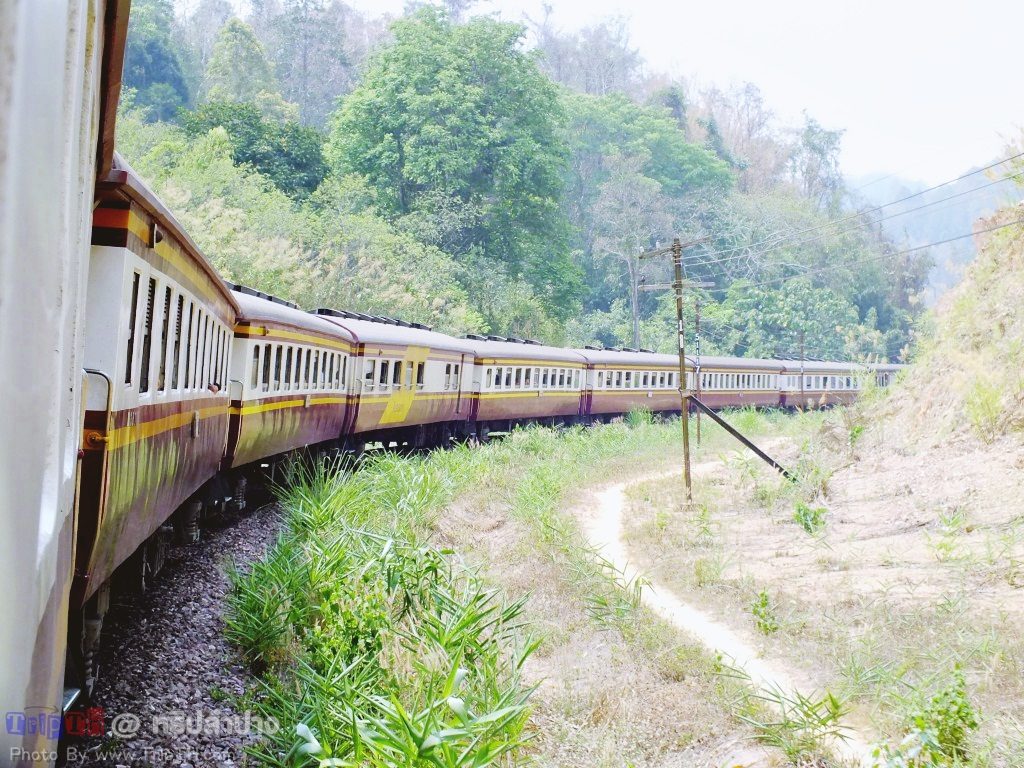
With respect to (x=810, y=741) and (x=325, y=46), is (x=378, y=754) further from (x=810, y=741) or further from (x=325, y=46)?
(x=325, y=46)

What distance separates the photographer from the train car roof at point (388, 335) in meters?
17.4

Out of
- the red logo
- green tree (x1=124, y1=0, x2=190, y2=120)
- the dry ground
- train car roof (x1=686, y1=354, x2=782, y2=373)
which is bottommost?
the dry ground

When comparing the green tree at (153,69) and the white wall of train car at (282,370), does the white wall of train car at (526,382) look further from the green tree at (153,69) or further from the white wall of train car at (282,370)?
the green tree at (153,69)

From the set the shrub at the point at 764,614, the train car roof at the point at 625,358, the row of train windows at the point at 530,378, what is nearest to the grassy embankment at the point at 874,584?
the shrub at the point at 764,614

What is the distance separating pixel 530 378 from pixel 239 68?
3972cm

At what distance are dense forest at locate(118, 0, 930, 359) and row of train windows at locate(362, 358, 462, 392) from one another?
24.4ft

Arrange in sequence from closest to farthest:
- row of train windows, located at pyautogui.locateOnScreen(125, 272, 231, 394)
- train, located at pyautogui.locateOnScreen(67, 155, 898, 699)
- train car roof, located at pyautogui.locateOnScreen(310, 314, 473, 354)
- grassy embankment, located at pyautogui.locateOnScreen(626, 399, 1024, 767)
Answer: train, located at pyautogui.locateOnScreen(67, 155, 898, 699) < row of train windows, located at pyautogui.locateOnScreen(125, 272, 231, 394) < grassy embankment, located at pyautogui.locateOnScreen(626, 399, 1024, 767) < train car roof, located at pyautogui.locateOnScreen(310, 314, 473, 354)

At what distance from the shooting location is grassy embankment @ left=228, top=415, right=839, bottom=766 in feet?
20.4

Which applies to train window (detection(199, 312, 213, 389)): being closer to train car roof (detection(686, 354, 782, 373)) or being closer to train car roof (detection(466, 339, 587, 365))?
train car roof (detection(466, 339, 587, 365))

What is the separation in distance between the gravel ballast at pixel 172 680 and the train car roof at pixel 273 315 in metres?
2.71

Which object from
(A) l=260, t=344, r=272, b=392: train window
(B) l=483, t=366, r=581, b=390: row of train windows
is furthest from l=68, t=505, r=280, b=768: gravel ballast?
(B) l=483, t=366, r=581, b=390: row of train windows

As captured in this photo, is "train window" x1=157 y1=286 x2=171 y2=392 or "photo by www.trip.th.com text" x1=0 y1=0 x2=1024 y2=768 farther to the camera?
"train window" x1=157 y1=286 x2=171 y2=392

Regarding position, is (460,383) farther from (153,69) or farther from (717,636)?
(153,69)

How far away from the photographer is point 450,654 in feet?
24.3
